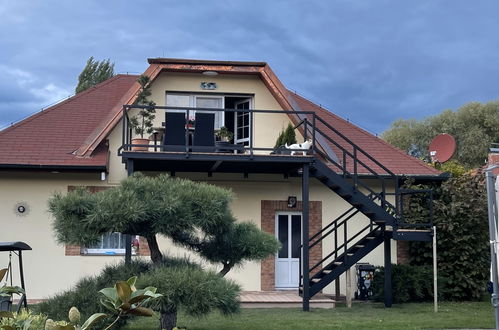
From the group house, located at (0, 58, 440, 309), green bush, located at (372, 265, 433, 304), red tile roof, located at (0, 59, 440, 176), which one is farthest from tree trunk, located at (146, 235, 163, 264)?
green bush, located at (372, 265, 433, 304)

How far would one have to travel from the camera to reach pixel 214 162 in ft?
46.1

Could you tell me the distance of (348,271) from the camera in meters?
14.1

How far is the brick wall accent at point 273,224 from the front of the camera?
1594cm

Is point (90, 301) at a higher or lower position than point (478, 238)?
lower

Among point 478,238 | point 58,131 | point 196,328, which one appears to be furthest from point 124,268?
→ point 478,238

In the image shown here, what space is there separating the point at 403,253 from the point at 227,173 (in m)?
Result: 4.92

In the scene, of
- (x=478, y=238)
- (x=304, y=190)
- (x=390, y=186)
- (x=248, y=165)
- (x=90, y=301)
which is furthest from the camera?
(x=390, y=186)

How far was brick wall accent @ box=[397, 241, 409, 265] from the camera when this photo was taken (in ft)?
54.1

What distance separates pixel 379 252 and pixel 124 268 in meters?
9.13

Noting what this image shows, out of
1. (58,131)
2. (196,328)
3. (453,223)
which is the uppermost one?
(58,131)

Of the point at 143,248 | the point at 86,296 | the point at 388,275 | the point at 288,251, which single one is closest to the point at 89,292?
the point at 86,296

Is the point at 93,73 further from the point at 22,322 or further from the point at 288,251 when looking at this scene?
the point at 22,322

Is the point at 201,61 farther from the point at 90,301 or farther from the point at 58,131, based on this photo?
the point at 90,301

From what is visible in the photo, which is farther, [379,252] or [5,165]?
[379,252]
